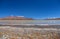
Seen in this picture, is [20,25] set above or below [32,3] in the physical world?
below

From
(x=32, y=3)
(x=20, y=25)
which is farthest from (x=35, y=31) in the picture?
(x=32, y=3)

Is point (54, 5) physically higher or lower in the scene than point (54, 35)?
higher

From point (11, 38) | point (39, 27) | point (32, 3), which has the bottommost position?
point (11, 38)

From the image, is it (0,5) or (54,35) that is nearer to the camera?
(54,35)

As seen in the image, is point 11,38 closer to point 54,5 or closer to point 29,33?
point 29,33

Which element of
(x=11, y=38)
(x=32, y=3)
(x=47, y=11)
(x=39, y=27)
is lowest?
(x=11, y=38)

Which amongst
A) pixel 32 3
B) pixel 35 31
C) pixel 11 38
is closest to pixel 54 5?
pixel 32 3

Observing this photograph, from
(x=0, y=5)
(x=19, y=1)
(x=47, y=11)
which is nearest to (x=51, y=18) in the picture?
(x=47, y=11)

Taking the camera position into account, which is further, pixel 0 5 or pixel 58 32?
pixel 0 5

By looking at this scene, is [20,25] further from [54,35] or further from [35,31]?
[54,35]
